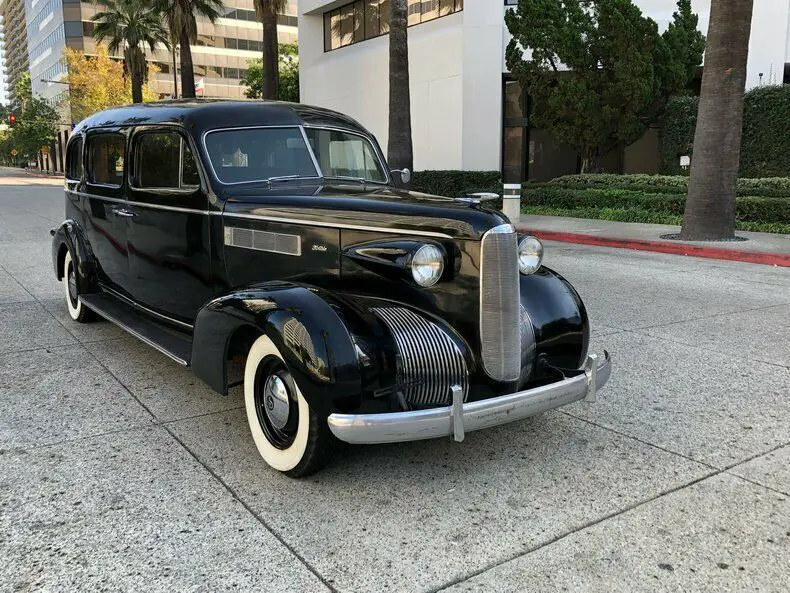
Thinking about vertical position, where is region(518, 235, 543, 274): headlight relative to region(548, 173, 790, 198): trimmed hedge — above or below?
below

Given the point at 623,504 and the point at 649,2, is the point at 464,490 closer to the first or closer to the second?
the point at 623,504

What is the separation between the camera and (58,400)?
4449 mm

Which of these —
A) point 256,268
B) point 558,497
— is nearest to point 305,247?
point 256,268

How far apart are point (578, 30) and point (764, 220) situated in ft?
25.5

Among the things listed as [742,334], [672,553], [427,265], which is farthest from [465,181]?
[672,553]

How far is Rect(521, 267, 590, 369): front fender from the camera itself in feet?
12.2

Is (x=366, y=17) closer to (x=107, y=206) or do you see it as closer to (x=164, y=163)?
(x=107, y=206)

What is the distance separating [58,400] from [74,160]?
9.38 feet

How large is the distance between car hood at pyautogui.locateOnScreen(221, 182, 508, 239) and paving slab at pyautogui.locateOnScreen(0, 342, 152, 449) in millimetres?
1447

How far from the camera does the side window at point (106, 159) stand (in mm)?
5395

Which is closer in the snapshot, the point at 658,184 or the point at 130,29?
the point at 658,184

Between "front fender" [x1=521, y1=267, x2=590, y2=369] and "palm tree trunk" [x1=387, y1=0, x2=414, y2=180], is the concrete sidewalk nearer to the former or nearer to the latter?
"palm tree trunk" [x1=387, y1=0, x2=414, y2=180]

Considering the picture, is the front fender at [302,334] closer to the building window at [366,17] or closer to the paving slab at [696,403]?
the paving slab at [696,403]

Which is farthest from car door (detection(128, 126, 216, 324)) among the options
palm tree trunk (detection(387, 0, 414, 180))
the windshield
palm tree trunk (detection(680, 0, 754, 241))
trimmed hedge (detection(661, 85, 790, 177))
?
trimmed hedge (detection(661, 85, 790, 177))
